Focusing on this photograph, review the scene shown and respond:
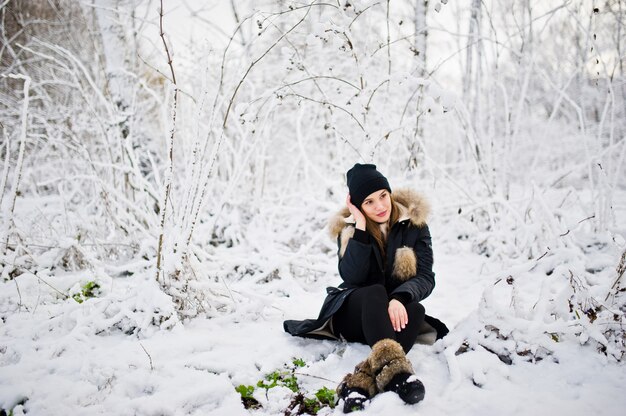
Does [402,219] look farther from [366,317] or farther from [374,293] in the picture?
[366,317]

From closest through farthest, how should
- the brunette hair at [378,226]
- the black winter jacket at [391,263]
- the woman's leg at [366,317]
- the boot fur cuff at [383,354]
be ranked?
the boot fur cuff at [383,354], the woman's leg at [366,317], the black winter jacket at [391,263], the brunette hair at [378,226]

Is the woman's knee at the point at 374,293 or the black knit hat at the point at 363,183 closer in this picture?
the woman's knee at the point at 374,293

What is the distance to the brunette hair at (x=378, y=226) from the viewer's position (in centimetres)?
191

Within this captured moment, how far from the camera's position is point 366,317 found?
163 cm

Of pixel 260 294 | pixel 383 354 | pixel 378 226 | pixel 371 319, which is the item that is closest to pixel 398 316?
pixel 371 319

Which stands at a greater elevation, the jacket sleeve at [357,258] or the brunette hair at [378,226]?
the brunette hair at [378,226]

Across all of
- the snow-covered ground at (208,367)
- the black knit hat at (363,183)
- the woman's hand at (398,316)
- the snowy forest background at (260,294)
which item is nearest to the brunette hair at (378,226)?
the black knit hat at (363,183)

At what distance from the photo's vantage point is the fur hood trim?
1.88 metres

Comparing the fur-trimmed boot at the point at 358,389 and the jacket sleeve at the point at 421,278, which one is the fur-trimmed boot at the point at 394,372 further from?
the jacket sleeve at the point at 421,278

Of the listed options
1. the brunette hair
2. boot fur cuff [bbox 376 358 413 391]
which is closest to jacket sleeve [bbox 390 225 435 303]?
the brunette hair

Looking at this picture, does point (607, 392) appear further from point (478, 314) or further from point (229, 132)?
point (229, 132)

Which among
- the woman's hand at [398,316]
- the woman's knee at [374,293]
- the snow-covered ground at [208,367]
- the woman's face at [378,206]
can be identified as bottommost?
the snow-covered ground at [208,367]

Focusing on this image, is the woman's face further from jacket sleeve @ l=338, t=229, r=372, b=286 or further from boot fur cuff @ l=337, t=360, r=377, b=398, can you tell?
boot fur cuff @ l=337, t=360, r=377, b=398

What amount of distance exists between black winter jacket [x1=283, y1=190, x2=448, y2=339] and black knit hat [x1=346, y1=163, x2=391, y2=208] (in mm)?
160
